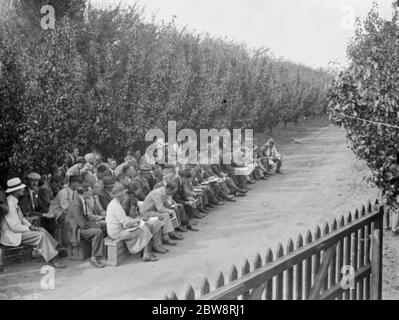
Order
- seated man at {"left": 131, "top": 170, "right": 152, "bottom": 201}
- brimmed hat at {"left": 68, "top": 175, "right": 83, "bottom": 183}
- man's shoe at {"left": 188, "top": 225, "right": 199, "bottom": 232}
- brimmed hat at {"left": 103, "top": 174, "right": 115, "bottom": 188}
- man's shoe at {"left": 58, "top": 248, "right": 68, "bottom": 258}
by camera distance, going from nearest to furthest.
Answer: man's shoe at {"left": 58, "top": 248, "right": 68, "bottom": 258} < brimmed hat at {"left": 68, "top": 175, "right": 83, "bottom": 183} < brimmed hat at {"left": 103, "top": 174, "right": 115, "bottom": 188} < man's shoe at {"left": 188, "top": 225, "right": 199, "bottom": 232} < seated man at {"left": 131, "top": 170, "right": 152, "bottom": 201}

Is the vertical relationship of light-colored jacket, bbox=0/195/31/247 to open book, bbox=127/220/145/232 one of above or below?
above

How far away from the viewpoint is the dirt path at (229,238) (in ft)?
25.7

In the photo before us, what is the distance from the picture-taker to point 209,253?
980 cm

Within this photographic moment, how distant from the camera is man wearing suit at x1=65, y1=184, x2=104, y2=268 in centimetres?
905

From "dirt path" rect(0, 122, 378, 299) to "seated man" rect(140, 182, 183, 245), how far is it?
0.36 meters

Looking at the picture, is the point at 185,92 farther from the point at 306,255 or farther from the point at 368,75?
the point at 306,255

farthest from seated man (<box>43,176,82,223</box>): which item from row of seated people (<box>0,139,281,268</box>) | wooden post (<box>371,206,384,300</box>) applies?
wooden post (<box>371,206,384,300</box>)

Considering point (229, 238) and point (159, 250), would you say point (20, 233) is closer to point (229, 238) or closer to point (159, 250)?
point (159, 250)

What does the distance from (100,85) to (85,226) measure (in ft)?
21.1

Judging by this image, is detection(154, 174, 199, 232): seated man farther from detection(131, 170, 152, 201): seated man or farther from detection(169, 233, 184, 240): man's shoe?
detection(131, 170, 152, 201): seated man

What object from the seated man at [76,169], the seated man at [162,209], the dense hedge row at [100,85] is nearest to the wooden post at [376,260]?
the seated man at [162,209]

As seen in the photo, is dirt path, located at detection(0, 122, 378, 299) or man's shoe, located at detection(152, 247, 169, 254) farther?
man's shoe, located at detection(152, 247, 169, 254)

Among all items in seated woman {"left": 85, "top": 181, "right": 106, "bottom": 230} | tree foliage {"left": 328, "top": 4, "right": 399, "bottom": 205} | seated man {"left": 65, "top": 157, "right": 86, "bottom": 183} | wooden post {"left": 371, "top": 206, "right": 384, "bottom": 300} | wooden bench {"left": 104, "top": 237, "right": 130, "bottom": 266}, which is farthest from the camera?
seated man {"left": 65, "top": 157, "right": 86, "bottom": 183}
